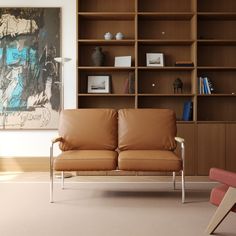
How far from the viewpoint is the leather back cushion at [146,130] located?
4047 mm

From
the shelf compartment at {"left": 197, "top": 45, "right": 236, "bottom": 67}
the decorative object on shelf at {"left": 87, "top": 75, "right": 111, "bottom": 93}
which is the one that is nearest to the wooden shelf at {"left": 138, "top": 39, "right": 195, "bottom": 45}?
the shelf compartment at {"left": 197, "top": 45, "right": 236, "bottom": 67}

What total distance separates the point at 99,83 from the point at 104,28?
0.78 meters

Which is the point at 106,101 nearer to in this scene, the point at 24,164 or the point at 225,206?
the point at 24,164

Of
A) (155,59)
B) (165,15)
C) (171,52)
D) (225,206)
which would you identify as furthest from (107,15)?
(225,206)

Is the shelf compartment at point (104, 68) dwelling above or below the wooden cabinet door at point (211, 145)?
above

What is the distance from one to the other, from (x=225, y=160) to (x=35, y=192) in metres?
2.46

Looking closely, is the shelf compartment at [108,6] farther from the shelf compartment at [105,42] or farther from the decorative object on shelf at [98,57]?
the decorative object on shelf at [98,57]

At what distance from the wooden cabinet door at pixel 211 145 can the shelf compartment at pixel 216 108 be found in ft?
1.38

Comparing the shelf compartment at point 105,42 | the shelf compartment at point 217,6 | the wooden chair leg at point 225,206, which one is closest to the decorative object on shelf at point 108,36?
the shelf compartment at point 105,42

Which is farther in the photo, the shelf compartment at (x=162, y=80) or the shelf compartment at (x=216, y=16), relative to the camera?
the shelf compartment at (x=162, y=80)

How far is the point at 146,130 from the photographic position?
4.08 metres

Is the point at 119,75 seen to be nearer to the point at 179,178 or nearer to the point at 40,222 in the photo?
the point at 179,178

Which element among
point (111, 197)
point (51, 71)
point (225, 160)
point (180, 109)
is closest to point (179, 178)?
point (225, 160)

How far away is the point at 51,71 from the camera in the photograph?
17.5 feet
